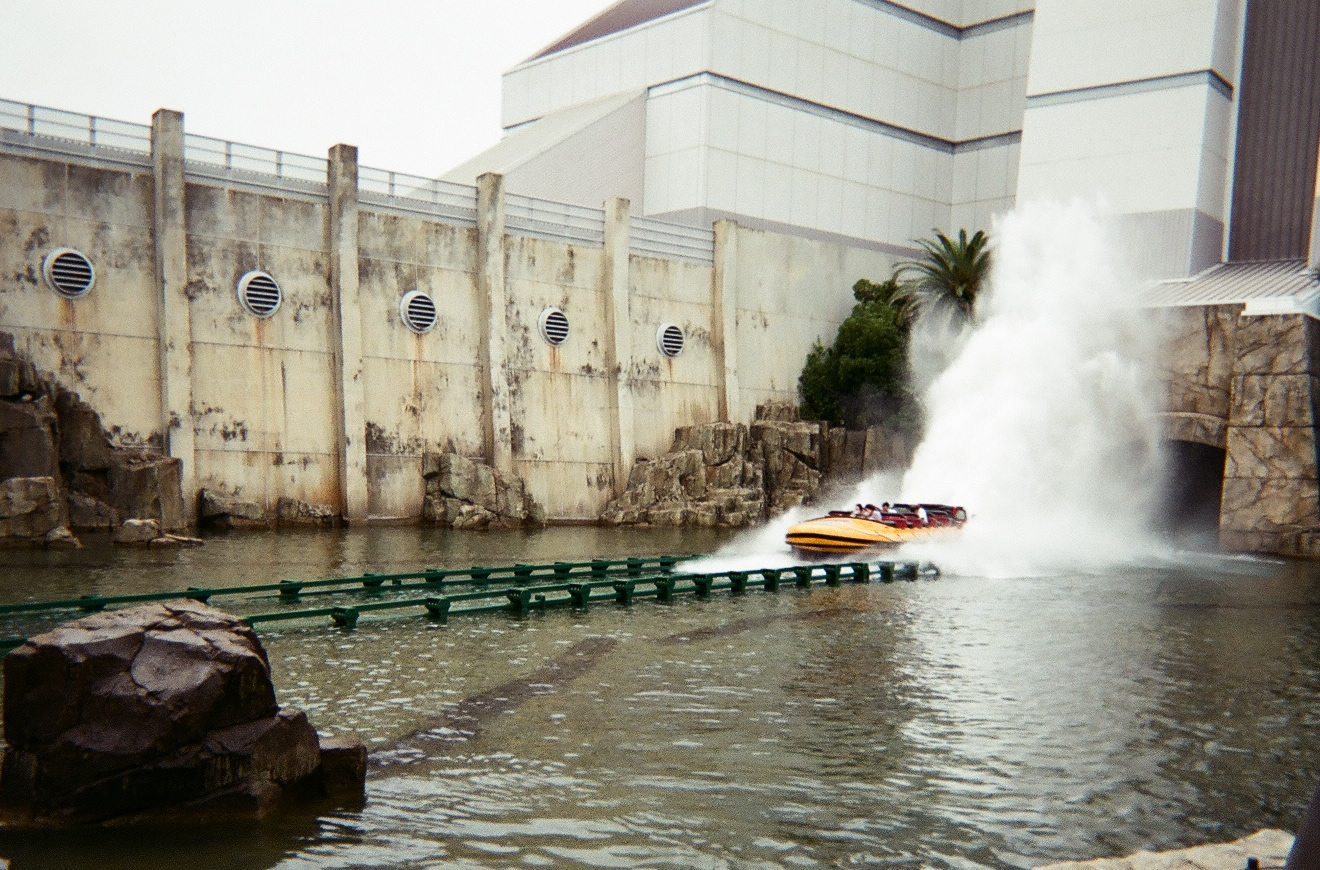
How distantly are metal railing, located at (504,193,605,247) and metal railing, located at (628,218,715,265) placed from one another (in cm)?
137

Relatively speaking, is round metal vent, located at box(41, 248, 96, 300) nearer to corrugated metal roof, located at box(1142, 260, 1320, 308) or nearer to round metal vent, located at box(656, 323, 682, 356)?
round metal vent, located at box(656, 323, 682, 356)

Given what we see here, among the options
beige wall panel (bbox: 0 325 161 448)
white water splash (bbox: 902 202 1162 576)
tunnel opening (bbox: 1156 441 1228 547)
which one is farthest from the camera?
tunnel opening (bbox: 1156 441 1228 547)

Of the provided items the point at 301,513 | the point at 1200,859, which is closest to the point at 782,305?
the point at 301,513

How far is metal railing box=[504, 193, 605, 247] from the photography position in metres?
37.7

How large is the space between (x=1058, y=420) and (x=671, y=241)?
557 inches

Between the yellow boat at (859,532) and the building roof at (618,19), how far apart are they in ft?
92.3

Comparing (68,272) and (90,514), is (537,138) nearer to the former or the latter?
(68,272)

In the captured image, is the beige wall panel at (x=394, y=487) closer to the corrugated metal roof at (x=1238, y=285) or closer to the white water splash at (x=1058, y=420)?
the white water splash at (x=1058, y=420)

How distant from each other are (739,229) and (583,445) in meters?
10.5

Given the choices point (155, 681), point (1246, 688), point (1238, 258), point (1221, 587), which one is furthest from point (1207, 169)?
point (155, 681)

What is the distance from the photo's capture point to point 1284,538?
3300 centimetres

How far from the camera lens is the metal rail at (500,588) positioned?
15.2m

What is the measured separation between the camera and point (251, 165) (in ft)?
106

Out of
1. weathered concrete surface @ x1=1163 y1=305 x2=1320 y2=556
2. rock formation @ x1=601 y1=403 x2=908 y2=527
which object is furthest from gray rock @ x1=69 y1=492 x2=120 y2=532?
weathered concrete surface @ x1=1163 y1=305 x2=1320 y2=556
